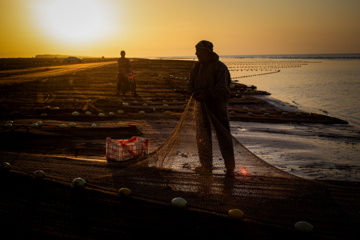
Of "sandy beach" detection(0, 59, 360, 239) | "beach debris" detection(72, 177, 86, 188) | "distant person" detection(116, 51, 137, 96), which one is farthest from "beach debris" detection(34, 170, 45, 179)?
"distant person" detection(116, 51, 137, 96)

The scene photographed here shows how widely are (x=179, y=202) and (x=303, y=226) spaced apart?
136 cm

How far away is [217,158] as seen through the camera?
4.97 metres

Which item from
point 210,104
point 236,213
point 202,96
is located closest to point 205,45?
point 202,96

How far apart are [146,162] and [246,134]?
165 inches

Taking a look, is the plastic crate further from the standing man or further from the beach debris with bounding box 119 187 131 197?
the standing man

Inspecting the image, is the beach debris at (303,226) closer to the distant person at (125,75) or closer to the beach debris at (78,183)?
the beach debris at (78,183)

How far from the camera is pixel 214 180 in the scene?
15.0ft

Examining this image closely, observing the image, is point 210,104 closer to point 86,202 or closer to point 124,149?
point 124,149

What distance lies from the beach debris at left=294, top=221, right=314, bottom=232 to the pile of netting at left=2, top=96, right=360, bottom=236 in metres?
0.16

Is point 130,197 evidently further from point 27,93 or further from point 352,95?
point 352,95

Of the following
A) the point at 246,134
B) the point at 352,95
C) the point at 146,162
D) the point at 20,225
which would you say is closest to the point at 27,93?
the point at 246,134

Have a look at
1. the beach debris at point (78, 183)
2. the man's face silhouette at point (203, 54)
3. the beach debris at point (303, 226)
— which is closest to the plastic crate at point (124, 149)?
the beach debris at point (78, 183)

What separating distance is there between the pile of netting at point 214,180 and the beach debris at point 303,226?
6.3 inches

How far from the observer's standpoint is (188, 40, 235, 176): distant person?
486 centimetres
